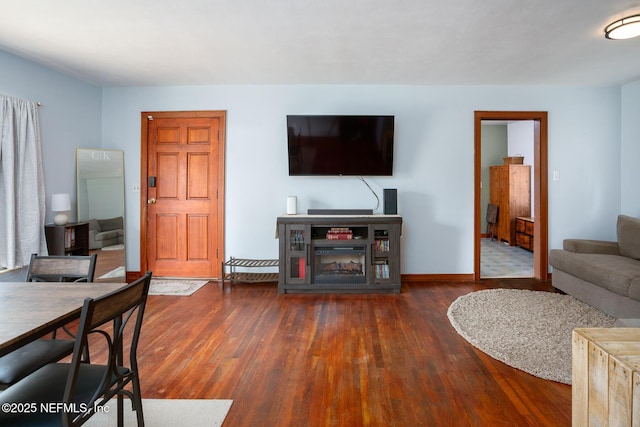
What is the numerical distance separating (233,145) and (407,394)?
3.46 m

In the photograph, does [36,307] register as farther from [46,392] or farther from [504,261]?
[504,261]

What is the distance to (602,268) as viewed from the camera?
3.20m

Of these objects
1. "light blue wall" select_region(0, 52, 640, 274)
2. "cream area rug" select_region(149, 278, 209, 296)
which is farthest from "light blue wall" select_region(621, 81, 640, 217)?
"cream area rug" select_region(149, 278, 209, 296)

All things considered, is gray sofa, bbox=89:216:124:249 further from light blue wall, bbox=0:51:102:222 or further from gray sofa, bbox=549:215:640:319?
gray sofa, bbox=549:215:640:319

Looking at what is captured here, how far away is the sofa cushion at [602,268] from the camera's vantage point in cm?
295

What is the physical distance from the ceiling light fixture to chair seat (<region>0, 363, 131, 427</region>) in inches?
150

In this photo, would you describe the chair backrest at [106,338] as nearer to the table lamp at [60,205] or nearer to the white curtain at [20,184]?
the white curtain at [20,184]

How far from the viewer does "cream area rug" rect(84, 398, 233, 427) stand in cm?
175

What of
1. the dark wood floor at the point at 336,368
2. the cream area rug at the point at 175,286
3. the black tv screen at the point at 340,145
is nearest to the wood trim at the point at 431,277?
the dark wood floor at the point at 336,368

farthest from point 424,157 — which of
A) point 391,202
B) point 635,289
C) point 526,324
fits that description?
point 635,289

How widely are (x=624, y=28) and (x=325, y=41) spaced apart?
225 centimetres

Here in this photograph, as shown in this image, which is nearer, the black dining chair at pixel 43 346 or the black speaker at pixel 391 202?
the black dining chair at pixel 43 346

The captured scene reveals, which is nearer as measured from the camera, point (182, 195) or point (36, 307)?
point (36, 307)

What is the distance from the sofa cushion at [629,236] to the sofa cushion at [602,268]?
0.09m
